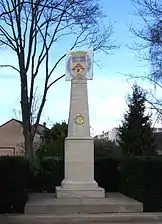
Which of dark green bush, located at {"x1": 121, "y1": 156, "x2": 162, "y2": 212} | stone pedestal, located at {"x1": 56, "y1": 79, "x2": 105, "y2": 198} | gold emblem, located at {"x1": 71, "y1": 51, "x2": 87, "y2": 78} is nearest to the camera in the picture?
dark green bush, located at {"x1": 121, "y1": 156, "x2": 162, "y2": 212}

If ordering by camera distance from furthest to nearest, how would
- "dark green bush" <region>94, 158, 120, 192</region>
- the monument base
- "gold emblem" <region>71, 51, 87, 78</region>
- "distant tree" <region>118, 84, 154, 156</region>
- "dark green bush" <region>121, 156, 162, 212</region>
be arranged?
1. "distant tree" <region>118, 84, 154, 156</region>
2. "dark green bush" <region>94, 158, 120, 192</region>
3. "gold emblem" <region>71, 51, 87, 78</region>
4. the monument base
5. "dark green bush" <region>121, 156, 162, 212</region>

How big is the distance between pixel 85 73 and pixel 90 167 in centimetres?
335

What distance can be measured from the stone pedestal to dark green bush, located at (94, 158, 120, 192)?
408 centimetres

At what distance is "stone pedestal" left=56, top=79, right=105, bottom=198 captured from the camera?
17609 millimetres

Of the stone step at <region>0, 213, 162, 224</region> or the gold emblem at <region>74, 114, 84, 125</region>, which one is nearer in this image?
the stone step at <region>0, 213, 162, 224</region>

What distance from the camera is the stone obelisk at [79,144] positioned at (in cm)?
1762

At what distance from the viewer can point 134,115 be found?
4519 cm

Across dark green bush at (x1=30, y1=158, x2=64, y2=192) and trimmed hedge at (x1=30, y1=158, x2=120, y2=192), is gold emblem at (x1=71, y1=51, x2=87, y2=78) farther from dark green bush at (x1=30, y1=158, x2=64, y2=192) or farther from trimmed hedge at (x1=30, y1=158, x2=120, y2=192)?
dark green bush at (x1=30, y1=158, x2=64, y2=192)

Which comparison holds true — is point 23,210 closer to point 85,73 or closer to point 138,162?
point 138,162

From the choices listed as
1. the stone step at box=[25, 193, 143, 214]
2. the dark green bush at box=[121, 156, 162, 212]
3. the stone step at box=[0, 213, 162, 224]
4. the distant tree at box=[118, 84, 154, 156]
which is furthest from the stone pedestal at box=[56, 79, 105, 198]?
the distant tree at box=[118, 84, 154, 156]

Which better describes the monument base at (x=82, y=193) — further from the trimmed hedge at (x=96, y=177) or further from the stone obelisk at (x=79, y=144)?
the trimmed hedge at (x=96, y=177)

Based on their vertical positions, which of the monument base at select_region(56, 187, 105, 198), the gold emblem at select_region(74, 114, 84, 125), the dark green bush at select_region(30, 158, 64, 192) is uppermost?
the gold emblem at select_region(74, 114, 84, 125)

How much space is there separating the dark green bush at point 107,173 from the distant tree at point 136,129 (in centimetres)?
2223

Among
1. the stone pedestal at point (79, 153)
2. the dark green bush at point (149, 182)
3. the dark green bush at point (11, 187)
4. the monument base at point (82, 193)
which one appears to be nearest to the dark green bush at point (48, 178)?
the stone pedestal at point (79, 153)
